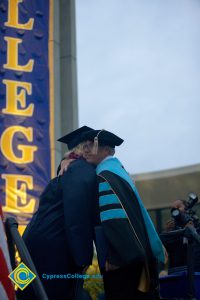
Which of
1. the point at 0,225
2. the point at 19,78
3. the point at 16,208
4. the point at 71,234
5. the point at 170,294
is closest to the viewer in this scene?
the point at 0,225

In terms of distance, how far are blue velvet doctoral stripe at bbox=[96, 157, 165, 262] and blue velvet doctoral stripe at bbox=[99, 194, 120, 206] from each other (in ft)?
0.68

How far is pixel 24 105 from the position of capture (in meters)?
12.8

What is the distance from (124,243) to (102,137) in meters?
0.91

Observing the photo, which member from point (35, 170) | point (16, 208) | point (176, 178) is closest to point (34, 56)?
point (35, 170)

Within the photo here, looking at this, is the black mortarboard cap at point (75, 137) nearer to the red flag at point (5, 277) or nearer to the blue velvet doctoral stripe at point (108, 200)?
the blue velvet doctoral stripe at point (108, 200)

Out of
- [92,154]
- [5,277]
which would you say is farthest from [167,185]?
[5,277]

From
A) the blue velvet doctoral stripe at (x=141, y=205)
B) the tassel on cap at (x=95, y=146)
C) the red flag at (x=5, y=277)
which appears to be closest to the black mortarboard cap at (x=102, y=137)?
the tassel on cap at (x=95, y=146)

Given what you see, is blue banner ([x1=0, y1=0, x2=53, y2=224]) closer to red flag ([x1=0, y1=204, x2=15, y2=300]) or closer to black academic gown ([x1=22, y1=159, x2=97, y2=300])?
black academic gown ([x1=22, y1=159, x2=97, y2=300])

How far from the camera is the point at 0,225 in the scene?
344 centimetres

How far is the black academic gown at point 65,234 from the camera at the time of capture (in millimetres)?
3838

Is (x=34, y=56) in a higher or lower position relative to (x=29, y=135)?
higher

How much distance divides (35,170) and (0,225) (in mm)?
8955

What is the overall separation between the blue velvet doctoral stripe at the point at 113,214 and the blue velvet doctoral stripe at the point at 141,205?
0.79 ft

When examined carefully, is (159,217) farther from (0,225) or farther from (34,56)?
(0,225)
